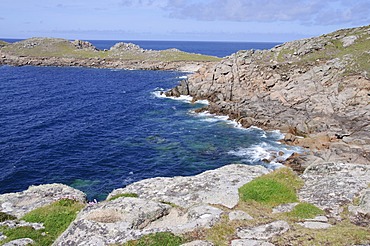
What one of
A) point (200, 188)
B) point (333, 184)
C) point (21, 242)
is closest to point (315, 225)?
point (333, 184)

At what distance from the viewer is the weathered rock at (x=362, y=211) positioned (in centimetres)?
1419

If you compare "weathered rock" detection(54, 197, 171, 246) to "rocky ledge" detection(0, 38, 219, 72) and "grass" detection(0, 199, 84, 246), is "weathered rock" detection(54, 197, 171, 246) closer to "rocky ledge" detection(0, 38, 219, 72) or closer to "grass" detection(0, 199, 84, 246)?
"grass" detection(0, 199, 84, 246)

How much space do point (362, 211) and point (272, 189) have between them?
4277 millimetres

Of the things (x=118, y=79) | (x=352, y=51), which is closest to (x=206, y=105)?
(x=352, y=51)

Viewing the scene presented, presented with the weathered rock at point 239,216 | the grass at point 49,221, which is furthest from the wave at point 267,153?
the grass at point 49,221

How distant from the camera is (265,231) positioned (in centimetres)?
1316

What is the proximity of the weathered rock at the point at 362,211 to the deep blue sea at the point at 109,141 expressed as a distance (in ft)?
100

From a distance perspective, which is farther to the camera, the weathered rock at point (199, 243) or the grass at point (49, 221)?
the grass at point (49, 221)

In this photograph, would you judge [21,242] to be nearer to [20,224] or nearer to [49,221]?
[49,221]

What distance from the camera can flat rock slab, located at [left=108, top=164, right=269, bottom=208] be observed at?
17.3m

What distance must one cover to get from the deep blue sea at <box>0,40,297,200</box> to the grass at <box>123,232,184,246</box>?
2808 centimetres

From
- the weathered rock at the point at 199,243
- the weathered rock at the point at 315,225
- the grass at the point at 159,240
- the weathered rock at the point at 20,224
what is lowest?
the weathered rock at the point at 20,224

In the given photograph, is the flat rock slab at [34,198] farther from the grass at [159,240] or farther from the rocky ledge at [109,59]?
the rocky ledge at [109,59]

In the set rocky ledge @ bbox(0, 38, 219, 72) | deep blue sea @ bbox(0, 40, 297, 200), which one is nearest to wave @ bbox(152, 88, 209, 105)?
deep blue sea @ bbox(0, 40, 297, 200)
